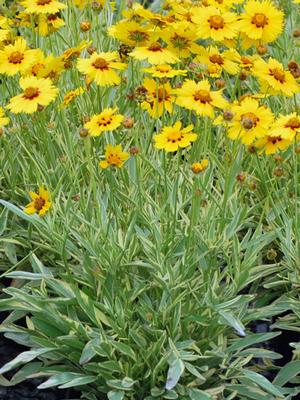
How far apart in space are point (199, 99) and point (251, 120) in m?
0.16

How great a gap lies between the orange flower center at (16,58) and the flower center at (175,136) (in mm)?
454

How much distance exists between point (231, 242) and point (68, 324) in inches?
18.4

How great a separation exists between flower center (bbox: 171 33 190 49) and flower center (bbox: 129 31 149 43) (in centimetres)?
8

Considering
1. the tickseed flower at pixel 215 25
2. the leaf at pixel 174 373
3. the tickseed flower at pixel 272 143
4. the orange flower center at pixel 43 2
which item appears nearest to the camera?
the leaf at pixel 174 373

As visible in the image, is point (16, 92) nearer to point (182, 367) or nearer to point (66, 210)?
point (66, 210)

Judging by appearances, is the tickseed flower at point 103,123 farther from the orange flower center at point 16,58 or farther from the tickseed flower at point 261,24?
the tickseed flower at point 261,24

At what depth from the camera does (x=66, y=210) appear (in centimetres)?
208

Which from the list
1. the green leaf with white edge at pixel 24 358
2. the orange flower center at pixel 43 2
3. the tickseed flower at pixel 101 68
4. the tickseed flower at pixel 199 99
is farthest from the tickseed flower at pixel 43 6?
the green leaf with white edge at pixel 24 358

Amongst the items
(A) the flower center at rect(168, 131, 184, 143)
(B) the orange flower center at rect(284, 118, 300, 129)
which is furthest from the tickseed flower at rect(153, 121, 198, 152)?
(B) the orange flower center at rect(284, 118, 300, 129)

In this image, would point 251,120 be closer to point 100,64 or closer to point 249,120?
point 249,120

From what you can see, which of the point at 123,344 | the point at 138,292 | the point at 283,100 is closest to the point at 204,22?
the point at 283,100

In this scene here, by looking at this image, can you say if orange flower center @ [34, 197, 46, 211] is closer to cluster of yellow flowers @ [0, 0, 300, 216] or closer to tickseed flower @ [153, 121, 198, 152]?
cluster of yellow flowers @ [0, 0, 300, 216]

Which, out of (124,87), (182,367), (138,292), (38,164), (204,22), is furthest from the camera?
(124,87)

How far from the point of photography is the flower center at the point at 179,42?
7.13ft
